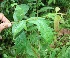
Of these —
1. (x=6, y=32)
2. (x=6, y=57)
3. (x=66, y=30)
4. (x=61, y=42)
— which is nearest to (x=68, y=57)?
(x=61, y=42)

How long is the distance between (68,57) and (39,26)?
477mm

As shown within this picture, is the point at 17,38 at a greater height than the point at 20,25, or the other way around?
the point at 20,25

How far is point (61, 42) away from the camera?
7.90 feet

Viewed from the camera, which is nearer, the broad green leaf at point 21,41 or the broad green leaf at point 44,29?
the broad green leaf at point 44,29

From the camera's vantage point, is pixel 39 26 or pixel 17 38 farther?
pixel 17 38

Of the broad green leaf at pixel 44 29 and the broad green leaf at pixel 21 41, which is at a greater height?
the broad green leaf at pixel 44 29

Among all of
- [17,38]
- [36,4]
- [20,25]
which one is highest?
[20,25]

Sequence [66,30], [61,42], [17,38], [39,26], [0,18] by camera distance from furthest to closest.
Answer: [66,30], [61,42], [0,18], [17,38], [39,26]

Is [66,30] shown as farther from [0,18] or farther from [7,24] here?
[7,24]

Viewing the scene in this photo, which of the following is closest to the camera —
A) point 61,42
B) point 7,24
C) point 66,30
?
point 7,24

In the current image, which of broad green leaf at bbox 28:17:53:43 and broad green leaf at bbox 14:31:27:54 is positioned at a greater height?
broad green leaf at bbox 28:17:53:43

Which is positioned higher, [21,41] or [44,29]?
[44,29]

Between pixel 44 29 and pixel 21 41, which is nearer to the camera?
pixel 44 29

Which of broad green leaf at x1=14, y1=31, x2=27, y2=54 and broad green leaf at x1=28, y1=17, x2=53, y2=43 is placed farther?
broad green leaf at x1=14, y1=31, x2=27, y2=54
